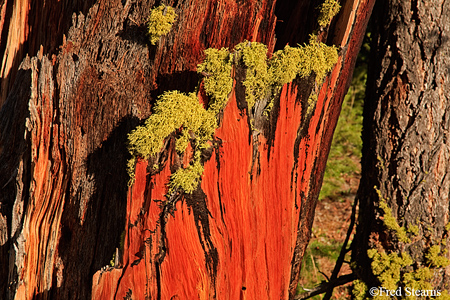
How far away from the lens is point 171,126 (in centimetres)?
176

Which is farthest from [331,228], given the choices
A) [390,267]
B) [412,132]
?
[412,132]

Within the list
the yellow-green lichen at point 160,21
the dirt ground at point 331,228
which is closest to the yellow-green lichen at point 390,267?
the dirt ground at point 331,228

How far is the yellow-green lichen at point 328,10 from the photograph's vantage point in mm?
2148

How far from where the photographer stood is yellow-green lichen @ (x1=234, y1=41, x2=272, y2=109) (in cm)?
187

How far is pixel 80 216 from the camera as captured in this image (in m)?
1.99

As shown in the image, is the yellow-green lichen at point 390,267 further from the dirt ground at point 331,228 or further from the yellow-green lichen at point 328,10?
the dirt ground at point 331,228

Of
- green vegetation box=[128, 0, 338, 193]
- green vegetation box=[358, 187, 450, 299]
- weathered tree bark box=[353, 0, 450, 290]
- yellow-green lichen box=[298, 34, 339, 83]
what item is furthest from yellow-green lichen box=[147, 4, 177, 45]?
green vegetation box=[358, 187, 450, 299]

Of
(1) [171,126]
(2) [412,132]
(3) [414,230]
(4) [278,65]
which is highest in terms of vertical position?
(4) [278,65]

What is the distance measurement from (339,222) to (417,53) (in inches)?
133

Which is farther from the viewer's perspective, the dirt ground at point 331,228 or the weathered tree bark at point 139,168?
the dirt ground at point 331,228

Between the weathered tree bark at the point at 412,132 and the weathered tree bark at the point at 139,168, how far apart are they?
418 millimetres

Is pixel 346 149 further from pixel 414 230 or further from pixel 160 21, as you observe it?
pixel 160 21

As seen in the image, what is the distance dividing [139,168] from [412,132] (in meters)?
1.81

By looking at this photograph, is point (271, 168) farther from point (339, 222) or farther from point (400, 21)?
point (339, 222)
